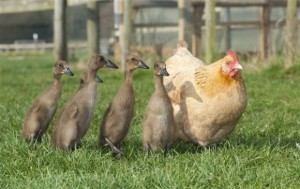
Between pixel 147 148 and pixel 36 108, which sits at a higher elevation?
pixel 36 108

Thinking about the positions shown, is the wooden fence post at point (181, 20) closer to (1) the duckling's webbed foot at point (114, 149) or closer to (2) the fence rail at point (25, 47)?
(1) the duckling's webbed foot at point (114, 149)

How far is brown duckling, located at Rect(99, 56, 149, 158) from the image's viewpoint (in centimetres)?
530

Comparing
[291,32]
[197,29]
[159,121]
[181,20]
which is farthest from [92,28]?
[159,121]

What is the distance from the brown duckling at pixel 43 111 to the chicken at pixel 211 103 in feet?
3.21

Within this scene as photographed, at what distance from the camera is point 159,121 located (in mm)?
5246

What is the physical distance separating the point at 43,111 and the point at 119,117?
73 cm

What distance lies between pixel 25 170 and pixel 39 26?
2655 centimetres

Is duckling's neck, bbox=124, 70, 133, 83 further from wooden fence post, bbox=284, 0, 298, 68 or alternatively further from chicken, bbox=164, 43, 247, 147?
wooden fence post, bbox=284, 0, 298, 68

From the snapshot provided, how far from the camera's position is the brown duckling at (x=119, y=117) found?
5.30m

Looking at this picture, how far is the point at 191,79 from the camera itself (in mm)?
5750

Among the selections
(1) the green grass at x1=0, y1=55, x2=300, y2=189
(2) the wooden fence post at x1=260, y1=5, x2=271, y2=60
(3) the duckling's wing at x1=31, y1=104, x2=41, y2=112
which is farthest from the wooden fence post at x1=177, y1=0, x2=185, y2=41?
(3) the duckling's wing at x1=31, y1=104, x2=41, y2=112

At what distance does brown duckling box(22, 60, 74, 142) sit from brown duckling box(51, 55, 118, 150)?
0.23m

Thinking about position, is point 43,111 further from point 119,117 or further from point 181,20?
point 181,20

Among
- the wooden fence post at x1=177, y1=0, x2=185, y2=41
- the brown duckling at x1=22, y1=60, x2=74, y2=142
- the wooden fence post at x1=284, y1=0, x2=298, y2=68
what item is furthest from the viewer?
the wooden fence post at x1=177, y1=0, x2=185, y2=41
